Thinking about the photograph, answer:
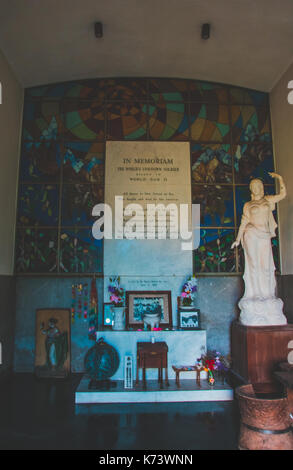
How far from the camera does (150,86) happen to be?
21.0 feet

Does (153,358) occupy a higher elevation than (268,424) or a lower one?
higher

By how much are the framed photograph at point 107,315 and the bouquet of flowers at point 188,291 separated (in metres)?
1.18

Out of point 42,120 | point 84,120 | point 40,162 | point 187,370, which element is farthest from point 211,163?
point 187,370

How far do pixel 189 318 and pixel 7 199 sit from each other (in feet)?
11.6

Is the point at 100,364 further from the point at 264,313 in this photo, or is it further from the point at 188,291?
the point at 264,313

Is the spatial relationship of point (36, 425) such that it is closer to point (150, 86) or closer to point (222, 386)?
point (222, 386)

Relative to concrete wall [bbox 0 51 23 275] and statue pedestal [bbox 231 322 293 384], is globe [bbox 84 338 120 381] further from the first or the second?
concrete wall [bbox 0 51 23 275]

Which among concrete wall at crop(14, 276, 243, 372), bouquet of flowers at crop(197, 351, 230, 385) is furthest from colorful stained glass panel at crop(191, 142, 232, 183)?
bouquet of flowers at crop(197, 351, 230, 385)

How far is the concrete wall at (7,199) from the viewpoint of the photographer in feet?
17.4

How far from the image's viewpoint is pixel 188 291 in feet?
18.1

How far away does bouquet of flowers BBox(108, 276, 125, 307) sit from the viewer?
17.5 feet

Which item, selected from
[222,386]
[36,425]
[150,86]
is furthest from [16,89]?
[222,386]

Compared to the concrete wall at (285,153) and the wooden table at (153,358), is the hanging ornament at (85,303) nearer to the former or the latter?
the wooden table at (153,358)

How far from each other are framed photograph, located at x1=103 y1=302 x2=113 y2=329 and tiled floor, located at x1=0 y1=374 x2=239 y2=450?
46.6 inches
